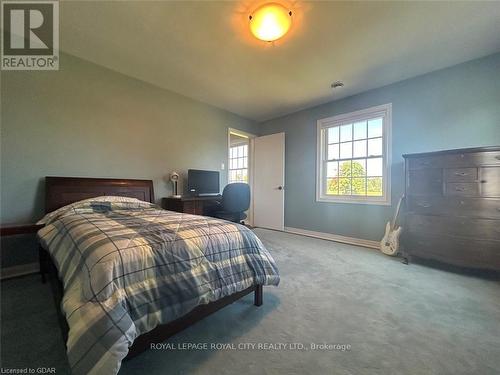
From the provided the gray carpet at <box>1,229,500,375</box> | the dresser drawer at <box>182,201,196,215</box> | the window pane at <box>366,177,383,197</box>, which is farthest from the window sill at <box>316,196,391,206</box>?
the dresser drawer at <box>182,201,196,215</box>

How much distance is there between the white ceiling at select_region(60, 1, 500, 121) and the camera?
1787 mm

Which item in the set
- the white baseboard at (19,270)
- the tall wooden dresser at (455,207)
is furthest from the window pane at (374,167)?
the white baseboard at (19,270)

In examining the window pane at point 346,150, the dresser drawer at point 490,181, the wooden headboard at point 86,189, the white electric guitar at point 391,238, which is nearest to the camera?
the dresser drawer at point 490,181

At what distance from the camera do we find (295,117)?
4188mm

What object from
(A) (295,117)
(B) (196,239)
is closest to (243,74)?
(A) (295,117)

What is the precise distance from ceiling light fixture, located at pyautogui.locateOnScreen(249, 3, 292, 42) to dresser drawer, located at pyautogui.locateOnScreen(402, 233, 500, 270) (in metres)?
2.74

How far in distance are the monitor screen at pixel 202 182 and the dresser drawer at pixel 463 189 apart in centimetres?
322

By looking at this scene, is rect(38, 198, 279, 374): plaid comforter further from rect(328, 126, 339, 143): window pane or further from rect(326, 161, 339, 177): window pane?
rect(328, 126, 339, 143): window pane

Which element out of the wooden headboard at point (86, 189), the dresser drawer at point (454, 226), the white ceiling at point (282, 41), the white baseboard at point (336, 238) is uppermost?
the white ceiling at point (282, 41)

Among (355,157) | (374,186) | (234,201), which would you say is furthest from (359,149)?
(234,201)

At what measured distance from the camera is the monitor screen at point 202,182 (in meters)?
3.43

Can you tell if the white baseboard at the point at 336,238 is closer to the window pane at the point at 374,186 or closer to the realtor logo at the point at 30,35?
the window pane at the point at 374,186

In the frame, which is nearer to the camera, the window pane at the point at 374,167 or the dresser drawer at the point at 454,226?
the dresser drawer at the point at 454,226

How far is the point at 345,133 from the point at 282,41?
205 cm
